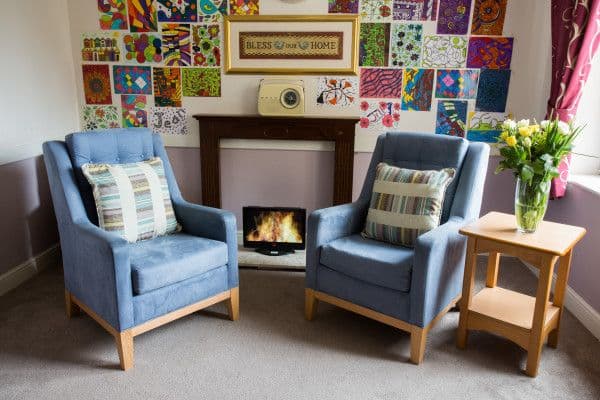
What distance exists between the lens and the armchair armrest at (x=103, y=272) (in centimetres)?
203

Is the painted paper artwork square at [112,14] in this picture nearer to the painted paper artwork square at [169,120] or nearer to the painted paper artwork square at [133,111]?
the painted paper artwork square at [133,111]

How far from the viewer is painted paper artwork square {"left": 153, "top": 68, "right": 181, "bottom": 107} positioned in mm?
3447

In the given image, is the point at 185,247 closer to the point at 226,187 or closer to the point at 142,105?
the point at 226,187

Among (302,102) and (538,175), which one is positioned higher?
(302,102)

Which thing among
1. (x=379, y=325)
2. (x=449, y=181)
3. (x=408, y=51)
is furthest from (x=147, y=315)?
(x=408, y=51)

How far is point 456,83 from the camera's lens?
3.28m

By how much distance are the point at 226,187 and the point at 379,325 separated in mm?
1642

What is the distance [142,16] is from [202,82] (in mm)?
598

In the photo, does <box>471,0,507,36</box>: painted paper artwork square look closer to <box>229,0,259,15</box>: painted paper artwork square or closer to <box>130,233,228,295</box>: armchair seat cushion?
<box>229,0,259,15</box>: painted paper artwork square

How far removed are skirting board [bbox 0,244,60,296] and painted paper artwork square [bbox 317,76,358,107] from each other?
209 centimetres

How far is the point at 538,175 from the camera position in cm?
209

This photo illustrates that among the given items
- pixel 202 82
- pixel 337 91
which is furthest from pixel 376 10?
pixel 202 82

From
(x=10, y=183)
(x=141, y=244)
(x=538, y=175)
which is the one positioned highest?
(x=538, y=175)

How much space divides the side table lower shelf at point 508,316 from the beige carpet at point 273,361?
0.43 feet
